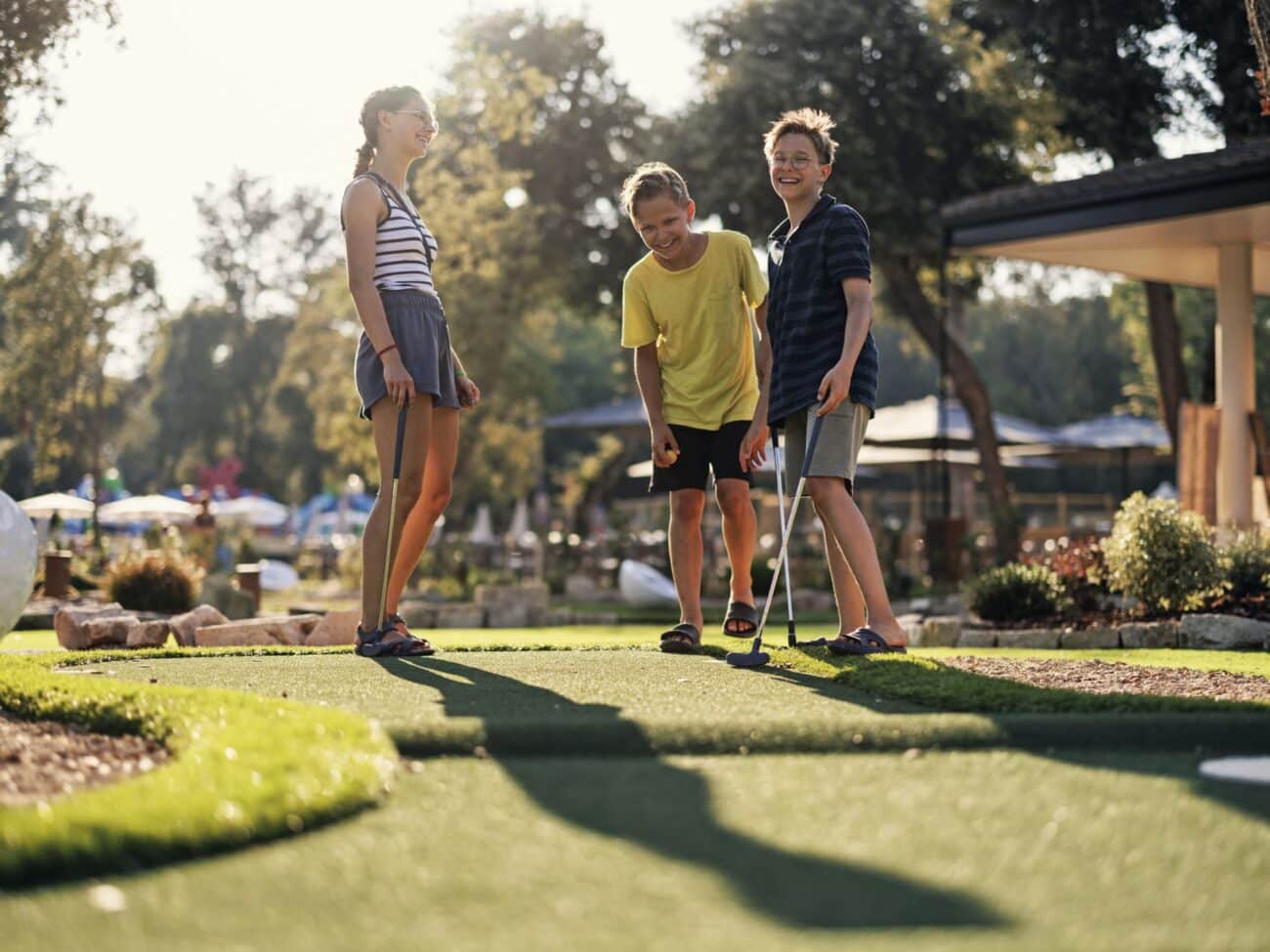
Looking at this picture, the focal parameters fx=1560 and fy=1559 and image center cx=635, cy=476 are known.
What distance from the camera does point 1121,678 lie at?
5.07 meters

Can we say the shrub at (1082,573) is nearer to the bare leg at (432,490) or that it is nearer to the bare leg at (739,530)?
the bare leg at (739,530)

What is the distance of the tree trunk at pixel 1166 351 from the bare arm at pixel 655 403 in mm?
12312

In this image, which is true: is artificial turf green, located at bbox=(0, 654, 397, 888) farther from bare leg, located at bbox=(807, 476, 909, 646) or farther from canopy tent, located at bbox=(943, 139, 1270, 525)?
canopy tent, located at bbox=(943, 139, 1270, 525)

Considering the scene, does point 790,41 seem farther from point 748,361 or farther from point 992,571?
point 748,361

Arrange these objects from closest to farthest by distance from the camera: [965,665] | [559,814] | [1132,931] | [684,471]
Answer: [1132,931]
[559,814]
[965,665]
[684,471]

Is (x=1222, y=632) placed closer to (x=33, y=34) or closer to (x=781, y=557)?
(x=781, y=557)

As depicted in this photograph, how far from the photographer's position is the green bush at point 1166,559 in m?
8.71

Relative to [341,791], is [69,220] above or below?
above

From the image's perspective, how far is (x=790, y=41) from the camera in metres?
20.4

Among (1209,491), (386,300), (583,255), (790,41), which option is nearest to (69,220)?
(583,255)

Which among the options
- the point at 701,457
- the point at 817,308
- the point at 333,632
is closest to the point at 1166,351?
the point at 333,632

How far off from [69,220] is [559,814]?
1020 inches

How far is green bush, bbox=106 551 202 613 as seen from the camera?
38.8 feet

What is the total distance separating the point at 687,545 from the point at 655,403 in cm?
54
